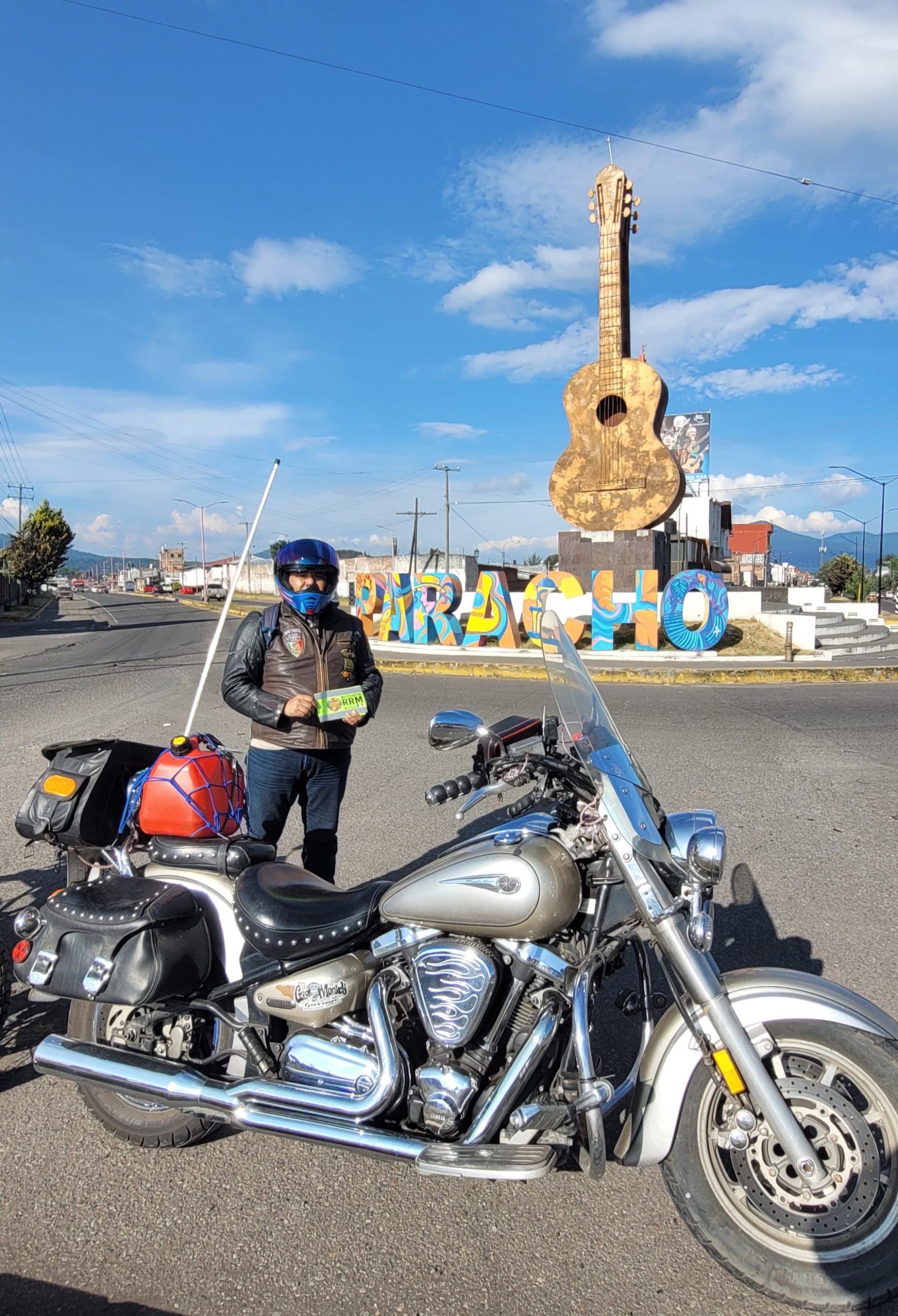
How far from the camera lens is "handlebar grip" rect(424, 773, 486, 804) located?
7.10 feet

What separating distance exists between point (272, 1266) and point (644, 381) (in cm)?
2129

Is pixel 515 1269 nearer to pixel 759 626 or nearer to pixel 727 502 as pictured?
pixel 759 626

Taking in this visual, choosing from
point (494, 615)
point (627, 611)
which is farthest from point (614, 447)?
point (494, 615)

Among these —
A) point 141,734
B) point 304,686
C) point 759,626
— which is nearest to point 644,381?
point 759,626

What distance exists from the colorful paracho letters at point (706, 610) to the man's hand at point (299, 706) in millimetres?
15526

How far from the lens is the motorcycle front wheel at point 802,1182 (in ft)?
6.58

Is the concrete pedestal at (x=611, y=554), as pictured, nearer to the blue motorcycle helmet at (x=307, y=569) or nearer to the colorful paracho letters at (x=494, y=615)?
the colorful paracho letters at (x=494, y=615)

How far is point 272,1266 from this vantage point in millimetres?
2201

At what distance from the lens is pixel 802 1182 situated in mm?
2039

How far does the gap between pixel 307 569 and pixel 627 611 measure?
1614 centimetres

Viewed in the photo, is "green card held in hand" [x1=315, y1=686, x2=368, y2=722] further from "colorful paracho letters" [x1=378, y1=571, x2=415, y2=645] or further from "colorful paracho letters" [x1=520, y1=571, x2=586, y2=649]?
"colorful paracho letters" [x1=378, y1=571, x2=415, y2=645]

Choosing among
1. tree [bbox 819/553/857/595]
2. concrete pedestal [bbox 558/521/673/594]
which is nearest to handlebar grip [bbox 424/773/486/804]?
concrete pedestal [bbox 558/521/673/594]

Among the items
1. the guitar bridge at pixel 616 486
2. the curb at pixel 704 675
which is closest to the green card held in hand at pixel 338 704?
the curb at pixel 704 675

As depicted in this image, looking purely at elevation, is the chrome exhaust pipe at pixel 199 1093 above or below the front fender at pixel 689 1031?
below
